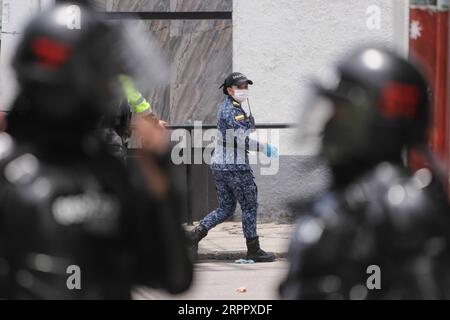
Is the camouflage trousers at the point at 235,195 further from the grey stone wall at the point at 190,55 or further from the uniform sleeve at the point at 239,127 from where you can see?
the grey stone wall at the point at 190,55

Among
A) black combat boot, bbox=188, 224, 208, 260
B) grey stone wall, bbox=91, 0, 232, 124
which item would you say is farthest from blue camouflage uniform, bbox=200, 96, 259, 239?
grey stone wall, bbox=91, 0, 232, 124

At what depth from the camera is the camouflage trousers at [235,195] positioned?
10.8 metres

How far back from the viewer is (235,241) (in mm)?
12289

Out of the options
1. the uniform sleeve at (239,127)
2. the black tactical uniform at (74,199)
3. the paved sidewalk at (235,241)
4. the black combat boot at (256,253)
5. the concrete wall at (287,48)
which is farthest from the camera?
the concrete wall at (287,48)

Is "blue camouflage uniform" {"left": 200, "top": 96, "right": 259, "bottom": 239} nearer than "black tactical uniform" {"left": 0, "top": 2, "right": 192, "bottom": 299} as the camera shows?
No

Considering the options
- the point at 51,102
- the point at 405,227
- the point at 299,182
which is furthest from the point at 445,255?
the point at 299,182

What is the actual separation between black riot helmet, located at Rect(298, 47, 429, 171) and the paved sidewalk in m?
7.25

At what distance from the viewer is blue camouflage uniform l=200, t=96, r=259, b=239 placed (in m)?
10.7

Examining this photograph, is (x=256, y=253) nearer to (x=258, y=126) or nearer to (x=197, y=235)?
(x=197, y=235)

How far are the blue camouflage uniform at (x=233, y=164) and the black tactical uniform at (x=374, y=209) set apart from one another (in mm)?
7327

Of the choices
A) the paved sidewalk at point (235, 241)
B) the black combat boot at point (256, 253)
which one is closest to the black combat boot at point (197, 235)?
the black combat boot at point (256, 253)

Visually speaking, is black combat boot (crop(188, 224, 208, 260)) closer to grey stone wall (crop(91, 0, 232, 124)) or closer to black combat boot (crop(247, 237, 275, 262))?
black combat boot (crop(247, 237, 275, 262))

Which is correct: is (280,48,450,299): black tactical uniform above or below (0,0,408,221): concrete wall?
below

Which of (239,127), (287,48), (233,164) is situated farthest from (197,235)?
(287,48)
